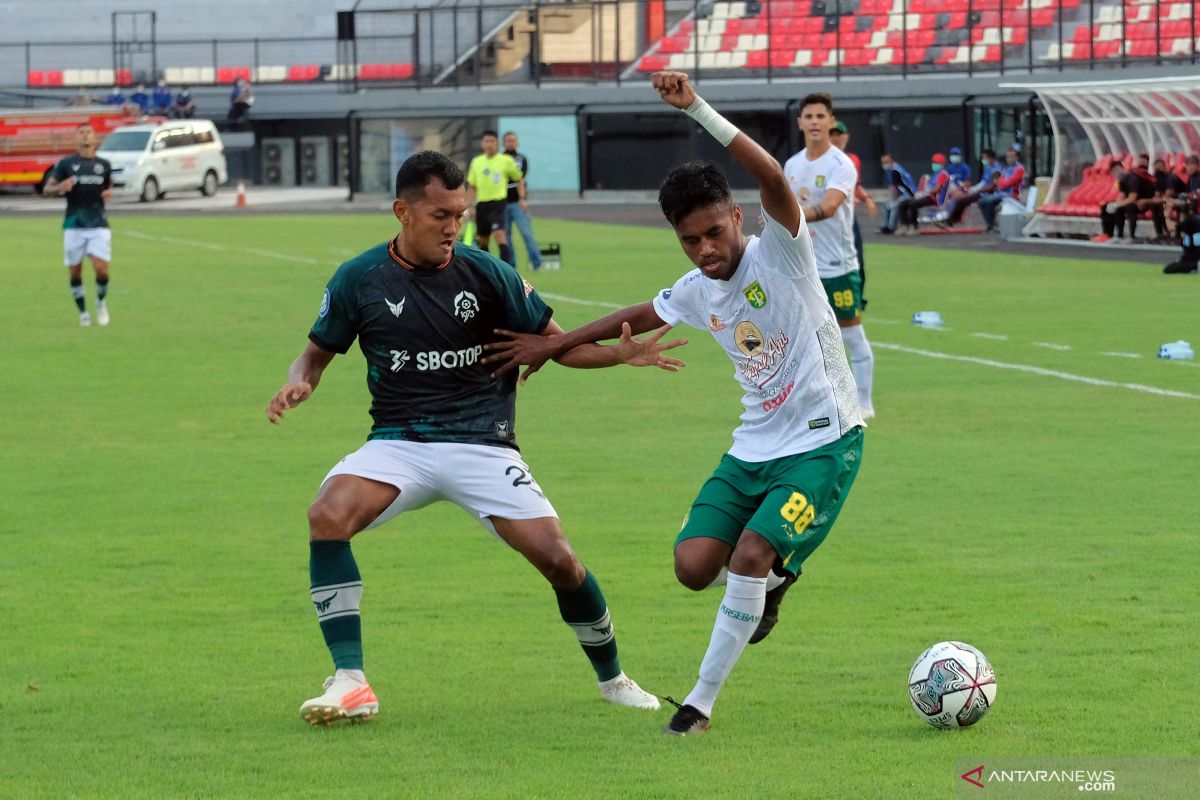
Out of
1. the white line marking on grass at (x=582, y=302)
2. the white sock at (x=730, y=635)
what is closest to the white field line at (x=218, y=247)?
the white line marking on grass at (x=582, y=302)

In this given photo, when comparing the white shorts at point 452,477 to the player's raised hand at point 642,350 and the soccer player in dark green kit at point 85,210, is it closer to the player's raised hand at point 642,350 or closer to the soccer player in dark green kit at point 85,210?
the player's raised hand at point 642,350

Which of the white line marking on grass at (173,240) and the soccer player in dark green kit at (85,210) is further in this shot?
the white line marking on grass at (173,240)

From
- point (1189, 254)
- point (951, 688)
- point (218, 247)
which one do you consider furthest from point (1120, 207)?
point (951, 688)

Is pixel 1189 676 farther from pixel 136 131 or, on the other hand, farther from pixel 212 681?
pixel 136 131

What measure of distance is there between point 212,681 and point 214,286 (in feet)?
65.9

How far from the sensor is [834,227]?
13.9m

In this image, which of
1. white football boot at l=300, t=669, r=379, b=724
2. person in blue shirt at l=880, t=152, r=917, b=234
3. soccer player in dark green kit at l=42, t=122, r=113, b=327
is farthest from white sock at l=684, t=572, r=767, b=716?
person in blue shirt at l=880, t=152, r=917, b=234

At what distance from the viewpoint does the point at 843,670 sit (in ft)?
22.6

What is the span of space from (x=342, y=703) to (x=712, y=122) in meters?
2.28

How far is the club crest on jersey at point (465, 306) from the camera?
6551 mm

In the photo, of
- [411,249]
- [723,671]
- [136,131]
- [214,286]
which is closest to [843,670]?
[723,671]

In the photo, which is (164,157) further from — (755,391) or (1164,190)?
(755,391)

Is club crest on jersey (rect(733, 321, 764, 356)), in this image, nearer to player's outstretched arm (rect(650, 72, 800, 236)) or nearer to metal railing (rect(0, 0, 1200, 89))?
player's outstretched arm (rect(650, 72, 800, 236))

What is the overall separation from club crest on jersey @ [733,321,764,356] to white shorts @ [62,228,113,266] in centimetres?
1650
